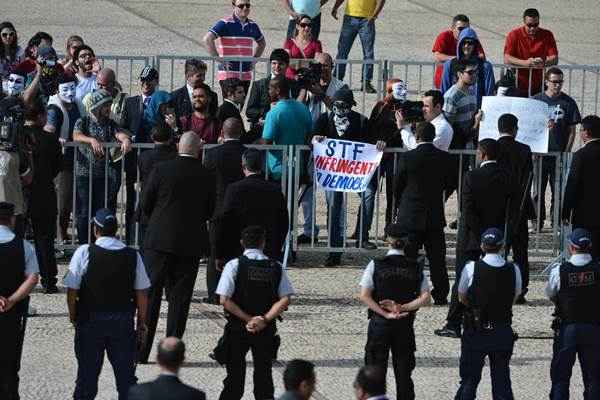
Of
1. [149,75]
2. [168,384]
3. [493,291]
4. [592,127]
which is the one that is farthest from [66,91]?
[168,384]

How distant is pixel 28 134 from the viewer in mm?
15156

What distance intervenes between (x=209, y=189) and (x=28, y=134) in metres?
2.18

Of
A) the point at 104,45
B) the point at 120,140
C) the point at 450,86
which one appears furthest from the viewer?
→ the point at 104,45

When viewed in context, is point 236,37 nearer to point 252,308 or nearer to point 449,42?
point 449,42

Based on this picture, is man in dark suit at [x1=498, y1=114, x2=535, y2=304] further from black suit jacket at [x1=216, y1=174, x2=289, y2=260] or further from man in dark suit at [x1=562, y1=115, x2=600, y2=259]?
black suit jacket at [x1=216, y1=174, x2=289, y2=260]

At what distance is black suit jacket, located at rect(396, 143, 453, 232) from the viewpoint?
50.4ft

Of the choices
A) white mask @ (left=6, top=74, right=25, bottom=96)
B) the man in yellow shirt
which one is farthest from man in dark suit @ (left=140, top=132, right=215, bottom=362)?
the man in yellow shirt

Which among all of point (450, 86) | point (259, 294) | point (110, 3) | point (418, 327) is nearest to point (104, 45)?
point (110, 3)

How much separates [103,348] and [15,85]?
5.84 metres

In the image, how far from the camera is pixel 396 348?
12391 millimetres

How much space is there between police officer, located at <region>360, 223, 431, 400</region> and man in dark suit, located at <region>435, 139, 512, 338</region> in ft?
7.51

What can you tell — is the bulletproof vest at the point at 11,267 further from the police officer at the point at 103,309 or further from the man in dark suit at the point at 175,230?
Result: the man in dark suit at the point at 175,230

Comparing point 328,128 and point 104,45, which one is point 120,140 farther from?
point 104,45

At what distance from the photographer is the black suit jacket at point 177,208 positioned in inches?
533
